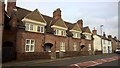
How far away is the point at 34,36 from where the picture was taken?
2822cm

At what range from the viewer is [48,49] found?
31.5m

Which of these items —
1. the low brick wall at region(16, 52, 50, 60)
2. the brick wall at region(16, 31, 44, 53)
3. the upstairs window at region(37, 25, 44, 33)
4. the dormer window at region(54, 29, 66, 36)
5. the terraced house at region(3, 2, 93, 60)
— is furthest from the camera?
the dormer window at region(54, 29, 66, 36)

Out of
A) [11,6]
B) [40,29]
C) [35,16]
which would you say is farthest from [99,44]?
[11,6]

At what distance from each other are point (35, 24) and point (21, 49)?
531 centimetres

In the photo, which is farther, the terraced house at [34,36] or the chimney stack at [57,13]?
the chimney stack at [57,13]

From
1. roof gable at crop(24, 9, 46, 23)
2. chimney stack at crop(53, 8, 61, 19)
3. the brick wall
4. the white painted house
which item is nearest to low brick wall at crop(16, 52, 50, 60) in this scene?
the brick wall

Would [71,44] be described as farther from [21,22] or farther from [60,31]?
[21,22]

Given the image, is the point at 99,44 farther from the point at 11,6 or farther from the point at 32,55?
the point at 11,6

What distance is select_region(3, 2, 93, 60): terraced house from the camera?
24906 mm

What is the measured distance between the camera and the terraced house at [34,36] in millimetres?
24906

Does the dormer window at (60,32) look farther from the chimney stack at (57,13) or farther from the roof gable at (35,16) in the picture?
the roof gable at (35,16)

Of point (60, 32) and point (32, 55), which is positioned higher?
point (60, 32)

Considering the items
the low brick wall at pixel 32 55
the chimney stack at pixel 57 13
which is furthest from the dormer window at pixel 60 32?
the low brick wall at pixel 32 55

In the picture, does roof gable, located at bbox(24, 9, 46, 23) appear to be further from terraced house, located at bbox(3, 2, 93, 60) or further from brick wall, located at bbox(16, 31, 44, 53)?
brick wall, located at bbox(16, 31, 44, 53)
